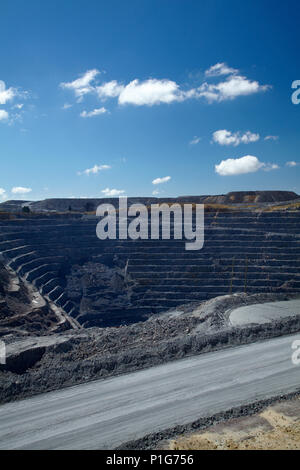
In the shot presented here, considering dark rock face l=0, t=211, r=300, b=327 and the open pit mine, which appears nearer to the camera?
the open pit mine

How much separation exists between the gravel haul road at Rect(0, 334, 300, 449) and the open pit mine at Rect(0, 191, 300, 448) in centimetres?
21

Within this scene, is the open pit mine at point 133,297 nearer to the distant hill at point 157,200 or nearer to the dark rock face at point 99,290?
the dark rock face at point 99,290

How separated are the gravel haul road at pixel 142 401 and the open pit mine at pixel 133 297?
207 mm

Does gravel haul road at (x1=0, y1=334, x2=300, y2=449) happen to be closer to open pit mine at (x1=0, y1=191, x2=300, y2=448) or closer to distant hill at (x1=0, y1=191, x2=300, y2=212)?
open pit mine at (x1=0, y1=191, x2=300, y2=448)

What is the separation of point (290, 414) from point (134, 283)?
29.8 meters

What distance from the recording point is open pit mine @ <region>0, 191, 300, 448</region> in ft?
48.8

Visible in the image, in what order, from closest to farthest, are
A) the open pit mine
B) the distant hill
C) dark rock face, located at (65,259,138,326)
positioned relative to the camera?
the open pit mine → dark rock face, located at (65,259,138,326) → the distant hill

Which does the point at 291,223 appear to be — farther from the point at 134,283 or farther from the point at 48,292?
the point at 48,292

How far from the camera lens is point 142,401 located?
11.6 meters

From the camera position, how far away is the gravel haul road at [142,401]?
9852 mm

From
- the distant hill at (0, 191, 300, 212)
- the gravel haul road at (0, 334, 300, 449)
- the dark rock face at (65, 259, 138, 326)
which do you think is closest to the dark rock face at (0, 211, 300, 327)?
the dark rock face at (65, 259, 138, 326)

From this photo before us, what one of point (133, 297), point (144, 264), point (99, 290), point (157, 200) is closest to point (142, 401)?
point (133, 297)

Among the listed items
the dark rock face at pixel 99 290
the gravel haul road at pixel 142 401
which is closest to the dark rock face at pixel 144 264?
the dark rock face at pixel 99 290

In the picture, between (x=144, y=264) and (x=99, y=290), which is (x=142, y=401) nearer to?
(x=99, y=290)
